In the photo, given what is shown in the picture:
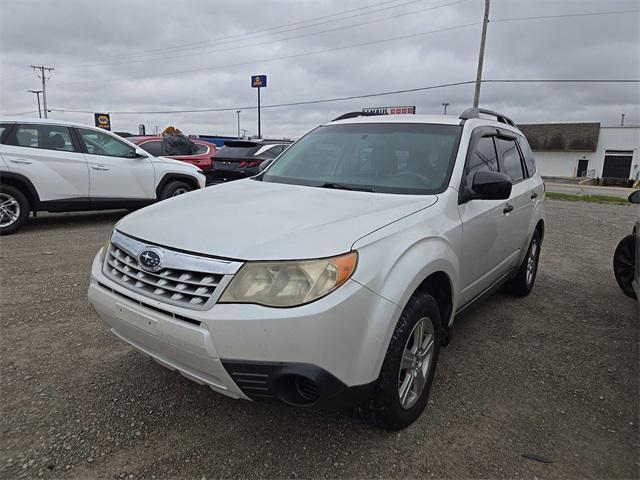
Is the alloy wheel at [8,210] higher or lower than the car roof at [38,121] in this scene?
lower

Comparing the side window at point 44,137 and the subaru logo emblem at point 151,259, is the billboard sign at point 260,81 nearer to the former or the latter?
the side window at point 44,137

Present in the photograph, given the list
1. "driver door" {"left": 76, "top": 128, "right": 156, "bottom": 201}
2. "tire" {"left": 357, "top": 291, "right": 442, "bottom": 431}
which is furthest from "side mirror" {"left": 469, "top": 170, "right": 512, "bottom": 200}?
"driver door" {"left": 76, "top": 128, "right": 156, "bottom": 201}

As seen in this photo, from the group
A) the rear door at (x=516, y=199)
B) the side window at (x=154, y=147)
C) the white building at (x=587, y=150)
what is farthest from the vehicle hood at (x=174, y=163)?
the white building at (x=587, y=150)

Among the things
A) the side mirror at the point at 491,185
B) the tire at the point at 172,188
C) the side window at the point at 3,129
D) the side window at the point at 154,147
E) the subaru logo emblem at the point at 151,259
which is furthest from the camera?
the side window at the point at 154,147

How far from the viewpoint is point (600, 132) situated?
47719mm

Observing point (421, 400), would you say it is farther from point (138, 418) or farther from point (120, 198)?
point (120, 198)

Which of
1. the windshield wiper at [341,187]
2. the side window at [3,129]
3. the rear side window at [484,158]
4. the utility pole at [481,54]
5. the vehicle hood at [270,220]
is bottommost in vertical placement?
the vehicle hood at [270,220]

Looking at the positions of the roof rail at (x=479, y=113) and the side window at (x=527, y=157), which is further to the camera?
the side window at (x=527, y=157)

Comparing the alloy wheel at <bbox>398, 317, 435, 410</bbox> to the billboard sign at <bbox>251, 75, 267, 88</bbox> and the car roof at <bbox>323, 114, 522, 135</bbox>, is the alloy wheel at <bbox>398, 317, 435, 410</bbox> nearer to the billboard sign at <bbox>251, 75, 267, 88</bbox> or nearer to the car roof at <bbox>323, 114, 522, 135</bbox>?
the car roof at <bbox>323, 114, 522, 135</bbox>

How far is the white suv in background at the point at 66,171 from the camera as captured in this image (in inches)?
259

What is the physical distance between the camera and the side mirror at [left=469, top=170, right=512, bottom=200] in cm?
265

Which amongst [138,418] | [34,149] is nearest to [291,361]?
[138,418]

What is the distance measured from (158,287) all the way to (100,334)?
5.83 feet

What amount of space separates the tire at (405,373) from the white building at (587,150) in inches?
2056
